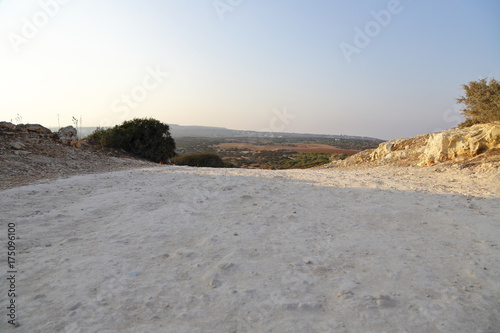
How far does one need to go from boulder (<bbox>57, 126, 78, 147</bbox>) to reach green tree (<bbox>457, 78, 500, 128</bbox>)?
15.8 meters

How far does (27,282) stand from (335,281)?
2953 mm

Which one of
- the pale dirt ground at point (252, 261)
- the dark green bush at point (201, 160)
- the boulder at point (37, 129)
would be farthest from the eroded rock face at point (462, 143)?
the boulder at point (37, 129)

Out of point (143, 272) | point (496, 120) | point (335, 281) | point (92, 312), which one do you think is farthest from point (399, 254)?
point (496, 120)

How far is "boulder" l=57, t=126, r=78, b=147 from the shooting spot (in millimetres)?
11539

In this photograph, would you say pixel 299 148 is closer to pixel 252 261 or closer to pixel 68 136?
pixel 68 136

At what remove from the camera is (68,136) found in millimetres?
11852

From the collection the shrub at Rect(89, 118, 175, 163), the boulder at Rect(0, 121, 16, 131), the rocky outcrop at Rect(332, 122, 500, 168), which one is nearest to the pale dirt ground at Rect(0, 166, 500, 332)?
the rocky outcrop at Rect(332, 122, 500, 168)

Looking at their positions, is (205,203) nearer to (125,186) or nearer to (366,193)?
(125,186)

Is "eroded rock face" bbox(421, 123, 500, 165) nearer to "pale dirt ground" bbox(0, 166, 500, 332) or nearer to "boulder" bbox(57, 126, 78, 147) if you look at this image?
"pale dirt ground" bbox(0, 166, 500, 332)

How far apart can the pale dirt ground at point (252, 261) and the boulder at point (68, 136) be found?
6406 mm

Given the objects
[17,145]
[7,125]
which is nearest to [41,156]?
[17,145]

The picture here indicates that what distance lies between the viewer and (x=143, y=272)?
9.41ft

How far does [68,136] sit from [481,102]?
1636 centimetres

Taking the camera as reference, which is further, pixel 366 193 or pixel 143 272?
pixel 366 193
